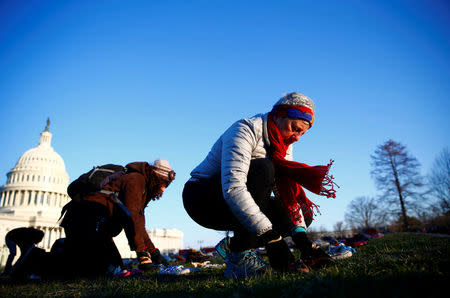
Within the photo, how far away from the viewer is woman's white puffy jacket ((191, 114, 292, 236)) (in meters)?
2.33

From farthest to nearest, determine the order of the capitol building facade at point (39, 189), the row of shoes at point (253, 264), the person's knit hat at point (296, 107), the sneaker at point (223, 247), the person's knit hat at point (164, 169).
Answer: the capitol building facade at point (39, 189) → the person's knit hat at point (164, 169) → the sneaker at point (223, 247) → the person's knit hat at point (296, 107) → the row of shoes at point (253, 264)

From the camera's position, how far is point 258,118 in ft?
9.34

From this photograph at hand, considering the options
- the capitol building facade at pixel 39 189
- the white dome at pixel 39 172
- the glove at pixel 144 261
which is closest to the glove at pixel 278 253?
the glove at pixel 144 261

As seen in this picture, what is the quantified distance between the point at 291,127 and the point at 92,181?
2.93m

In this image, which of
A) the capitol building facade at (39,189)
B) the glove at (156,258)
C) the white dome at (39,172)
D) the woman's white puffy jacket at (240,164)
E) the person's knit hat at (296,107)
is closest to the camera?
the woman's white puffy jacket at (240,164)

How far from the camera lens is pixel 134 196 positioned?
4398 mm

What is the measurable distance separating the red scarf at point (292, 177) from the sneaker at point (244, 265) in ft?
2.24

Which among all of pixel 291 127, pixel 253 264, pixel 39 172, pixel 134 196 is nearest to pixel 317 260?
pixel 253 264

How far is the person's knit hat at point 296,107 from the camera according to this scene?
9.16 feet

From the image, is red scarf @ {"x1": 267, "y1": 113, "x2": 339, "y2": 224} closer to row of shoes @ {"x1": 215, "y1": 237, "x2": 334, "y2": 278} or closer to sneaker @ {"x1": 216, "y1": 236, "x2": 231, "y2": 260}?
row of shoes @ {"x1": 215, "y1": 237, "x2": 334, "y2": 278}

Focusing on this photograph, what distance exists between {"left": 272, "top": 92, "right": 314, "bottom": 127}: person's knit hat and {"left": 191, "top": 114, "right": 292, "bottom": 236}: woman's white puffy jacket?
19 cm

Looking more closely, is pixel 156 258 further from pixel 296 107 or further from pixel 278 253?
pixel 296 107

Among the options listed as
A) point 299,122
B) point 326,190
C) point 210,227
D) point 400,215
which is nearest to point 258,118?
point 299,122

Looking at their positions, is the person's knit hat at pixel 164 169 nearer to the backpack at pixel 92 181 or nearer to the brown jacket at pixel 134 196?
the brown jacket at pixel 134 196
